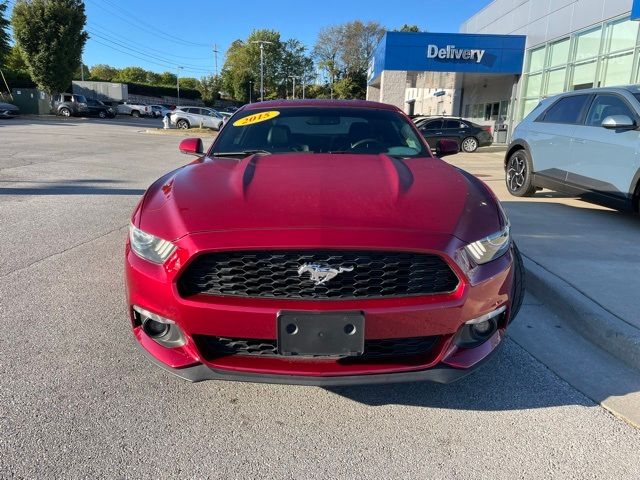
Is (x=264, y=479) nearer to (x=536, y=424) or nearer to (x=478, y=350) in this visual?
(x=478, y=350)

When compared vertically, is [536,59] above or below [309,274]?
above

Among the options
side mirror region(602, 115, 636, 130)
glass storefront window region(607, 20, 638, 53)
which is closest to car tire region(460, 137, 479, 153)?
glass storefront window region(607, 20, 638, 53)

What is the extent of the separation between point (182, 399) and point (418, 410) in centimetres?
121

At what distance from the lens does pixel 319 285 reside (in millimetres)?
2074

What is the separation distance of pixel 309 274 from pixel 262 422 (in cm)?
82

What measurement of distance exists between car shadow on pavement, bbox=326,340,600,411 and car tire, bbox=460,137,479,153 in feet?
59.4

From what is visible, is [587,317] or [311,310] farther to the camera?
[587,317]

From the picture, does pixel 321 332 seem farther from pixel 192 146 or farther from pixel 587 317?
pixel 192 146

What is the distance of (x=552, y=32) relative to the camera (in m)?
18.6

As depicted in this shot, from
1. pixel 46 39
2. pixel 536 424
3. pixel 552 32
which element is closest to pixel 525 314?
pixel 536 424

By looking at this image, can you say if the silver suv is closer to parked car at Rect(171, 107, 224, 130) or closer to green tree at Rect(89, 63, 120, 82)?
parked car at Rect(171, 107, 224, 130)

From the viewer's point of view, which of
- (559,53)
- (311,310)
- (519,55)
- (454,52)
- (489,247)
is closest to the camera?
(311,310)

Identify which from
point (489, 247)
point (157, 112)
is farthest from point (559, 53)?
point (157, 112)

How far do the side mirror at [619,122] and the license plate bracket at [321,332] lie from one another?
16.9 ft
